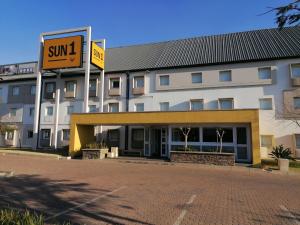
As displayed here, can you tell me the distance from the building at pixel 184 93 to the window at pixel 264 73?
0.09 meters

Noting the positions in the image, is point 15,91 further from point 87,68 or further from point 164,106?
point 164,106

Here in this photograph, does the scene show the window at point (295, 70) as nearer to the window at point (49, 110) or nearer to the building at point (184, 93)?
the building at point (184, 93)

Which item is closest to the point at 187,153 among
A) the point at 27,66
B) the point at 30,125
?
the point at 30,125

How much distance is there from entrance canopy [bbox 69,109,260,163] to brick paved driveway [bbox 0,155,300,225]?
664cm

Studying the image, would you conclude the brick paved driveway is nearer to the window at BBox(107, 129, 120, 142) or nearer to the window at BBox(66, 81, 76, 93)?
the window at BBox(107, 129, 120, 142)

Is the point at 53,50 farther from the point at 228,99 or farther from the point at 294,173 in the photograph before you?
the point at 294,173

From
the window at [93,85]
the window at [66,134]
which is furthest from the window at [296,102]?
the window at [66,134]

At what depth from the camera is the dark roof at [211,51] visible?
988 inches

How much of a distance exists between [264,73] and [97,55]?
1784 centimetres

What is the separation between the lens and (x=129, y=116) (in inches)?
892

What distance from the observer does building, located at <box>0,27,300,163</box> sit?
882 inches

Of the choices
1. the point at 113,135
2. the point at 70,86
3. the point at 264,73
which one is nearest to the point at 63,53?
the point at 70,86

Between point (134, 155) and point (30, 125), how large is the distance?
16491 millimetres

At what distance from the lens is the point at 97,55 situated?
28.8 m
